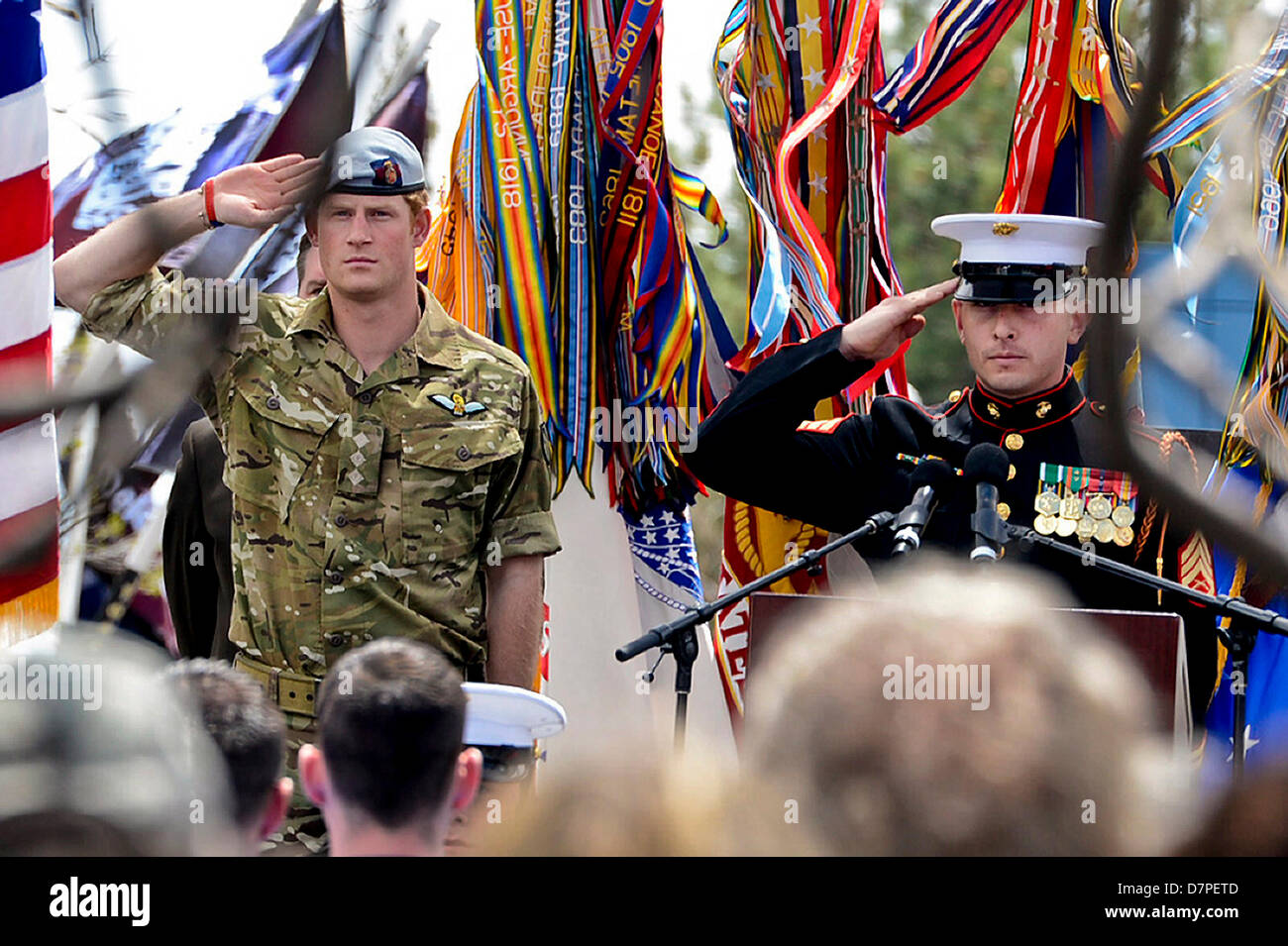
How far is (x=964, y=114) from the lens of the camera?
14.6 meters

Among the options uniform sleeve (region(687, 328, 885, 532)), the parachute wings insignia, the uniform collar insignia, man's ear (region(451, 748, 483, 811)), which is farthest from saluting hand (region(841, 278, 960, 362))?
man's ear (region(451, 748, 483, 811))

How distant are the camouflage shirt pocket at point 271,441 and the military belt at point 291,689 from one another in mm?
302

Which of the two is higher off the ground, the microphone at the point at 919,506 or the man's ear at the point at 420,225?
the man's ear at the point at 420,225

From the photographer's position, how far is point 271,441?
3.54 metres

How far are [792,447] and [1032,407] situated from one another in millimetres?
547

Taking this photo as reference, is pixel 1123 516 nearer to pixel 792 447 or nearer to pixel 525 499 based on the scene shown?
pixel 792 447

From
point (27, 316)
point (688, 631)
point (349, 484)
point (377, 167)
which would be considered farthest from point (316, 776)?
point (27, 316)

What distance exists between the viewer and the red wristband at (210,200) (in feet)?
10.5

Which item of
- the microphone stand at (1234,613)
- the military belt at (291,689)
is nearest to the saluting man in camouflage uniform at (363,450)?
the military belt at (291,689)

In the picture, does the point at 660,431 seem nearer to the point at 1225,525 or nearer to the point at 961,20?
the point at 961,20

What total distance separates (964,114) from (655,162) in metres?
10.7

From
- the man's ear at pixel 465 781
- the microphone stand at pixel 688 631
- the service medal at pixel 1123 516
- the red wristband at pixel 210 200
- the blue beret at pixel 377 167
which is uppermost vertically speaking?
the blue beret at pixel 377 167

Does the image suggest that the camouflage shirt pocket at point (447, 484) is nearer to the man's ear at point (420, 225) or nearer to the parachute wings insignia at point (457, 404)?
the parachute wings insignia at point (457, 404)
